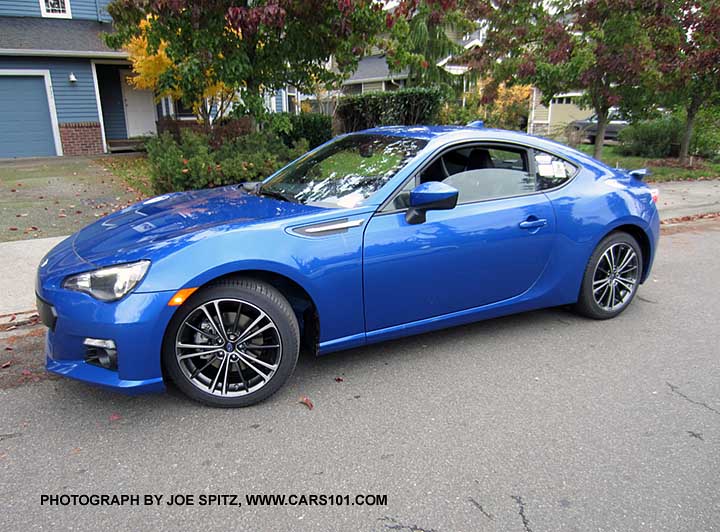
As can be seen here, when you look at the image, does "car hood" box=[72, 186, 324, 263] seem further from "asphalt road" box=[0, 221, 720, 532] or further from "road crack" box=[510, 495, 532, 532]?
"road crack" box=[510, 495, 532, 532]

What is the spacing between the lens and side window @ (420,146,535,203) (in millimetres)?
3812

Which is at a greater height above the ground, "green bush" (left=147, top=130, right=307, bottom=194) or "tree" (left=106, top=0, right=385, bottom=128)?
"tree" (left=106, top=0, right=385, bottom=128)

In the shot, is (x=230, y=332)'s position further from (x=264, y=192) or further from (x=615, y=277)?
(x=615, y=277)

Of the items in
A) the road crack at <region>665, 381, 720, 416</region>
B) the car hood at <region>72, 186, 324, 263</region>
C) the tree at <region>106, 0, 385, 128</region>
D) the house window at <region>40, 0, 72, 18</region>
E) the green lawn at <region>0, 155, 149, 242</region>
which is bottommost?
the road crack at <region>665, 381, 720, 416</region>

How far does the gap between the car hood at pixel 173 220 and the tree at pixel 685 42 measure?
9466mm

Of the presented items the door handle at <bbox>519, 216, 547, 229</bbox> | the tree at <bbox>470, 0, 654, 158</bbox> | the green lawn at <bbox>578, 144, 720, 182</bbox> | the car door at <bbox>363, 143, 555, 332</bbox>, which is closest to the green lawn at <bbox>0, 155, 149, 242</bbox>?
the car door at <bbox>363, 143, 555, 332</bbox>

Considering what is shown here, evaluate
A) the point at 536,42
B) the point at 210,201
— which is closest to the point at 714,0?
the point at 536,42

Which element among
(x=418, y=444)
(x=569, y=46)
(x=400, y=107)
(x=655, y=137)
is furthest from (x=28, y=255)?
(x=655, y=137)

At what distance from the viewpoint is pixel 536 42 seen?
10945 mm

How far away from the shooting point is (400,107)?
36.8ft

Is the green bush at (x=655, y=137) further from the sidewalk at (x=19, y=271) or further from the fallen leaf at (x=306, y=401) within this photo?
the fallen leaf at (x=306, y=401)

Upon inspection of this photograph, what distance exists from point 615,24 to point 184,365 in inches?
404

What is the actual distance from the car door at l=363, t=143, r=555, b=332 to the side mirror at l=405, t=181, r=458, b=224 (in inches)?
2.5

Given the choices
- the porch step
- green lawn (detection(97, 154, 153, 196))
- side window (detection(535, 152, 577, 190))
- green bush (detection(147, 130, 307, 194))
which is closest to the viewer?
side window (detection(535, 152, 577, 190))
